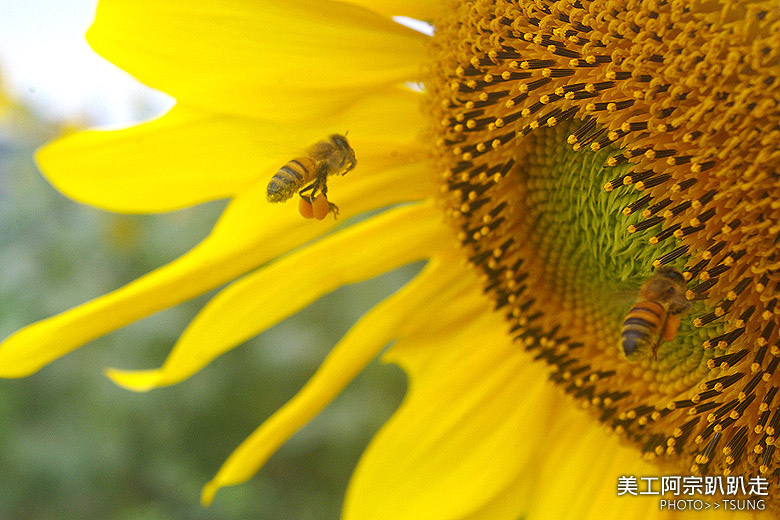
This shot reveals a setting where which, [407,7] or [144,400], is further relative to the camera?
[144,400]

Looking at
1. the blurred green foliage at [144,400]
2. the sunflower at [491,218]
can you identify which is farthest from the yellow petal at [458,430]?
the blurred green foliage at [144,400]

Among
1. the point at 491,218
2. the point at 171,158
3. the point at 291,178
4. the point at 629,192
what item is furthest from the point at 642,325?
the point at 171,158

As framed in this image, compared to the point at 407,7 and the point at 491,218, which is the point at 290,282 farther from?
the point at 407,7

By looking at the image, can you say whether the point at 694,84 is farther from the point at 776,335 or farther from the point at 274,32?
the point at 274,32

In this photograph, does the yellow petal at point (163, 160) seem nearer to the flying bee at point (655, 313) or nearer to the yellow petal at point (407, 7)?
the yellow petal at point (407, 7)

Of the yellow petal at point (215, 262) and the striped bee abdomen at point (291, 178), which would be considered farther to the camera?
the yellow petal at point (215, 262)

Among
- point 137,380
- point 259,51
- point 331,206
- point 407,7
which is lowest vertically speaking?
point 137,380
